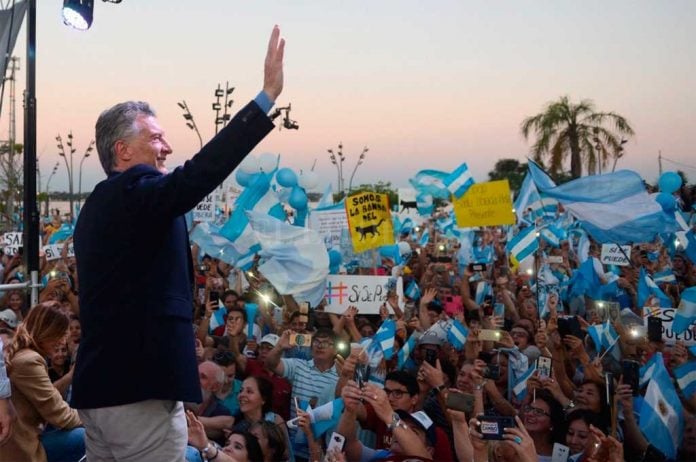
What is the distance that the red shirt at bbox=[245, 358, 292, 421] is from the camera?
6055 mm

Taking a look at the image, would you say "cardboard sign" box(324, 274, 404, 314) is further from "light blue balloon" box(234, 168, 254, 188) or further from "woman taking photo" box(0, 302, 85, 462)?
Answer: "light blue balloon" box(234, 168, 254, 188)

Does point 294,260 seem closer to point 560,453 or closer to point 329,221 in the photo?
point 329,221

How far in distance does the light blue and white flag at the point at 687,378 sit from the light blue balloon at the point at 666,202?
561 cm

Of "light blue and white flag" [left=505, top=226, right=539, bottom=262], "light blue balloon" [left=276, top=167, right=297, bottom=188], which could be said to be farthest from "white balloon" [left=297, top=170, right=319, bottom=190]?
"light blue and white flag" [left=505, top=226, right=539, bottom=262]

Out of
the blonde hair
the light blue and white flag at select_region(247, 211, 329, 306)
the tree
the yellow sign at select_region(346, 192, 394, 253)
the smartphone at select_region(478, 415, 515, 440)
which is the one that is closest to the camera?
the blonde hair

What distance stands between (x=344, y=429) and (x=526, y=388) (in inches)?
98.1

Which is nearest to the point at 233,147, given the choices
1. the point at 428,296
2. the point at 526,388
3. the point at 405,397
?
the point at 405,397

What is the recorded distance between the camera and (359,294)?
7957mm

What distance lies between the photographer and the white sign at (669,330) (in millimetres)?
6621

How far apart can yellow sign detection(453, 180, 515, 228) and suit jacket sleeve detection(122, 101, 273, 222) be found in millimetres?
9532

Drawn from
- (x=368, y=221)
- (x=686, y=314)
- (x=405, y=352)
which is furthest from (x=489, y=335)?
(x=368, y=221)

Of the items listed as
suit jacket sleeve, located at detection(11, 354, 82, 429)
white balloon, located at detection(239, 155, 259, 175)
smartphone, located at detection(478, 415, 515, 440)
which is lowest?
smartphone, located at detection(478, 415, 515, 440)

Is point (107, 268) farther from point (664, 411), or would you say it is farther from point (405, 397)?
point (664, 411)

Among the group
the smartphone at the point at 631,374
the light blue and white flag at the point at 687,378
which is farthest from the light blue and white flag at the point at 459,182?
the smartphone at the point at 631,374
